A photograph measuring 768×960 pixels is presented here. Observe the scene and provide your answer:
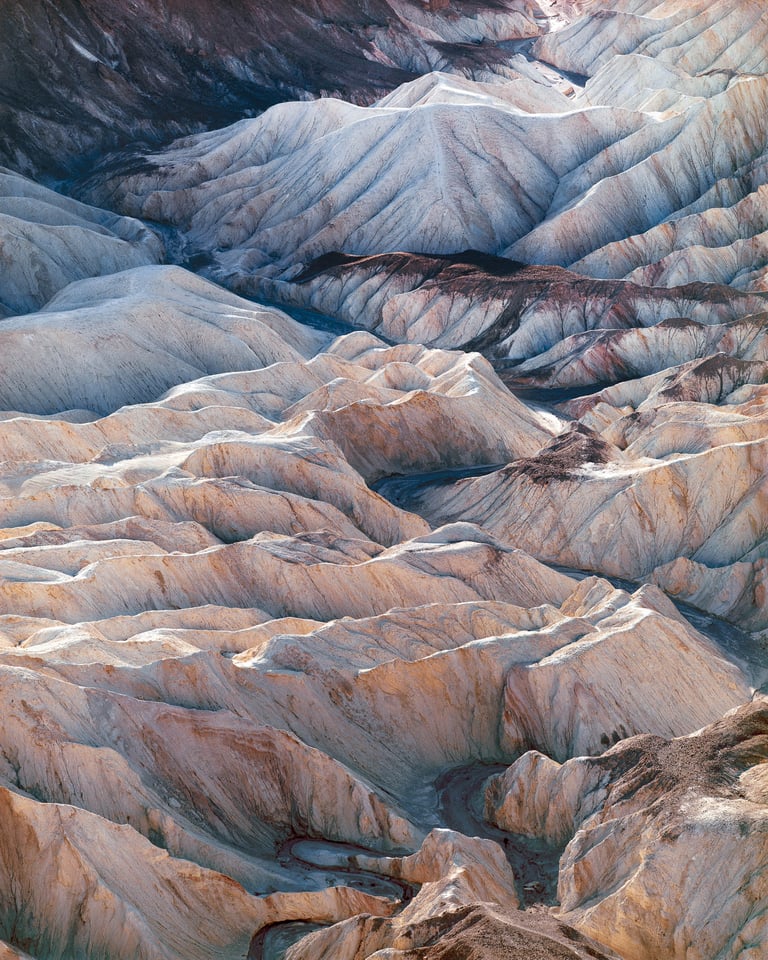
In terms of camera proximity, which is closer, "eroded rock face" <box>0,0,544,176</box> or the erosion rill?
the erosion rill

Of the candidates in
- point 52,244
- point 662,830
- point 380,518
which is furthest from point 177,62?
point 662,830

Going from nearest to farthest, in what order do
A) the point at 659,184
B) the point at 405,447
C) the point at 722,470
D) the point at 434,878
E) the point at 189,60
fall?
the point at 434,878 < the point at 722,470 < the point at 405,447 < the point at 659,184 < the point at 189,60

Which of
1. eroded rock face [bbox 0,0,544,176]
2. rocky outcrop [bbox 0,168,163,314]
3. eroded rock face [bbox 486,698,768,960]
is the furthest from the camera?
eroded rock face [bbox 0,0,544,176]

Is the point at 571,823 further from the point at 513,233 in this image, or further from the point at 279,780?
the point at 513,233

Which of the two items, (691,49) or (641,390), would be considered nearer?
(641,390)

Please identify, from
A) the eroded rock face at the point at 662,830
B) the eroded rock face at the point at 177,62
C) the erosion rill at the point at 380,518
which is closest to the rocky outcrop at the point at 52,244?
the erosion rill at the point at 380,518

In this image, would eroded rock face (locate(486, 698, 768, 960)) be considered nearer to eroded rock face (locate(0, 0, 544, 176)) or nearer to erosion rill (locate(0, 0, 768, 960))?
erosion rill (locate(0, 0, 768, 960))

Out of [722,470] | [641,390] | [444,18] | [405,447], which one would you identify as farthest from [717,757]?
[444,18]

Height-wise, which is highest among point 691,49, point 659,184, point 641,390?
point 691,49

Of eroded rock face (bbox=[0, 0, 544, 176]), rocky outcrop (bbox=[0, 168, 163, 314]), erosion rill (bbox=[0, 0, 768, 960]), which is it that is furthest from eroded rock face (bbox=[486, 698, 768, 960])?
eroded rock face (bbox=[0, 0, 544, 176])
